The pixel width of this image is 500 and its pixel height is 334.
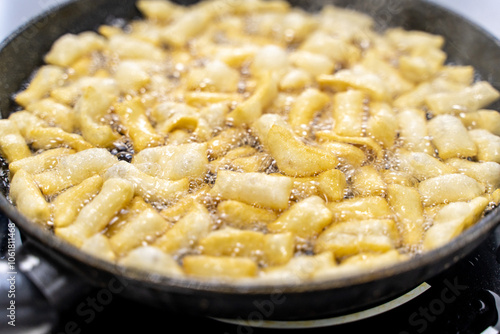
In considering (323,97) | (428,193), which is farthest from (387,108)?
(428,193)

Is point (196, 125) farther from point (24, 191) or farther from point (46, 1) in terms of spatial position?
point (46, 1)

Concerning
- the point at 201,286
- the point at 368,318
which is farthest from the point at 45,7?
the point at 368,318

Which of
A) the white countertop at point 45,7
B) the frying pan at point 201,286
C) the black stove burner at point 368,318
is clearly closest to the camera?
the frying pan at point 201,286

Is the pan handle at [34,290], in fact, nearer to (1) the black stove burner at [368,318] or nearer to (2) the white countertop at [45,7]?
(1) the black stove burner at [368,318]

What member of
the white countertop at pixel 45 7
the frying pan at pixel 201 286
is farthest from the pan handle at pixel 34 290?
the white countertop at pixel 45 7

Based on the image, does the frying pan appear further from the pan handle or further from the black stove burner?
the black stove burner
